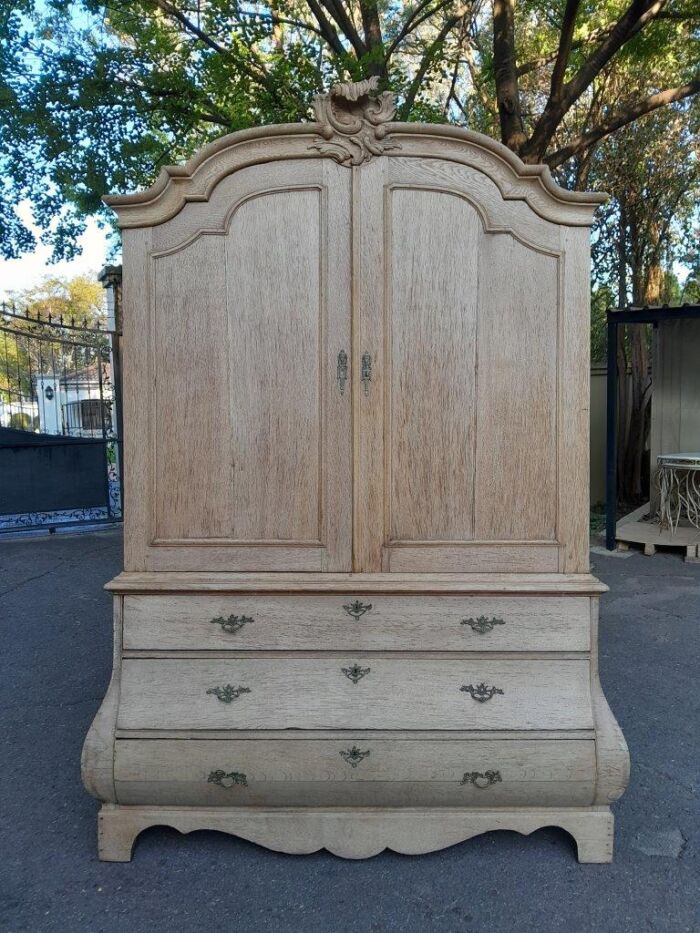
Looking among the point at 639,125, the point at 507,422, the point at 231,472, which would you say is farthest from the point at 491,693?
the point at 639,125

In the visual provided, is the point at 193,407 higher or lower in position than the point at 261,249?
lower

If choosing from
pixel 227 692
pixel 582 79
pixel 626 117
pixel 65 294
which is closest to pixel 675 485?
pixel 626 117

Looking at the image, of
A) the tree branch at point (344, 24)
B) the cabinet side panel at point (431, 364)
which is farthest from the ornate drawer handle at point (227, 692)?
the tree branch at point (344, 24)

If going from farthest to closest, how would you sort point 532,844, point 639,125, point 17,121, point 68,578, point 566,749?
point 639,125
point 17,121
point 68,578
point 532,844
point 566,749

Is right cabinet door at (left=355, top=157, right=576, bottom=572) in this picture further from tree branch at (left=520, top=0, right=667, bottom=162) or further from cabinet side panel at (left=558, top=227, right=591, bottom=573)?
tree branch at (left=520, top=0, right=667, bottom=162)

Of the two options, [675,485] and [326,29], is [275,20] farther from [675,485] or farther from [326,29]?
[675,485]

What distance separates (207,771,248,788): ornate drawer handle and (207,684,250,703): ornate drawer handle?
224 millimetres

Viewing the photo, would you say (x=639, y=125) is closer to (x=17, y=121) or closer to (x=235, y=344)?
(x=17, y=121)

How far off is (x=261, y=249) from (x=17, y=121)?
7209 millimetres

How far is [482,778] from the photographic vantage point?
2.22 metres

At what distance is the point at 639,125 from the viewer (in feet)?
36.5

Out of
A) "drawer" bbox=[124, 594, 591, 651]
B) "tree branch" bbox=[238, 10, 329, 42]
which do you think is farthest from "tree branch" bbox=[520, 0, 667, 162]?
"drawer" bbox=[124, 594, 591, 651]

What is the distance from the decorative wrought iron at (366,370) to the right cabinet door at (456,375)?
0.02 m

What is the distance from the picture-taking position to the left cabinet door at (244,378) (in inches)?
88.9
